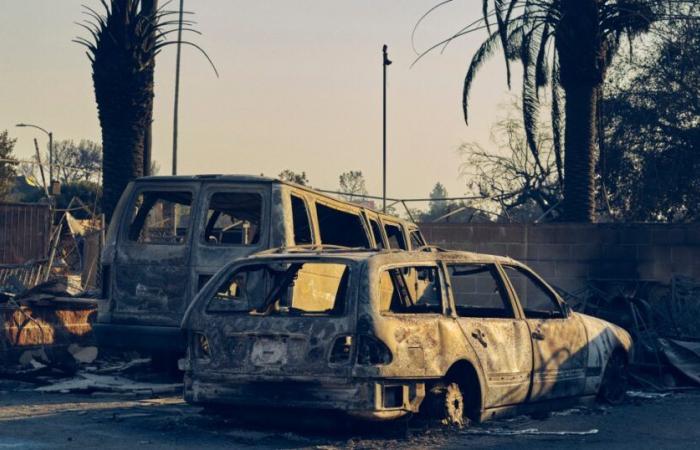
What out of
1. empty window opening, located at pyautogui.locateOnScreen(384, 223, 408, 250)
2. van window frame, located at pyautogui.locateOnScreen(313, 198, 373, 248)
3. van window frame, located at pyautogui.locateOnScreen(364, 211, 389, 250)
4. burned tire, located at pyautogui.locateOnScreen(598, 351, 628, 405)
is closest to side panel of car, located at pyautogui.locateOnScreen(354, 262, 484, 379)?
burned tire, located at pyautogui.locateOnScreen(598, 351, 628, 405)

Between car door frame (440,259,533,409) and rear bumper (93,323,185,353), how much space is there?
3158 mm

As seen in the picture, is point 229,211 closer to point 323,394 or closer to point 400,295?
point 400,295

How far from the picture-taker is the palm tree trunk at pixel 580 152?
21.5 m

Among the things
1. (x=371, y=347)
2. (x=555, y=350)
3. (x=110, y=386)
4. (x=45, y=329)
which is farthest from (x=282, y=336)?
(x=45, y=329)

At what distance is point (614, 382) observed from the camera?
439 inches

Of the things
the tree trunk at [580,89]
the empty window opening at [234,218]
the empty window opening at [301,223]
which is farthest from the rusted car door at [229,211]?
the tree trunk at [580,89]

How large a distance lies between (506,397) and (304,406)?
6.48 feet

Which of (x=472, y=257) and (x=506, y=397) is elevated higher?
(x=472, y=257)

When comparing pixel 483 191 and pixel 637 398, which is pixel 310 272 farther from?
pixel 483 191

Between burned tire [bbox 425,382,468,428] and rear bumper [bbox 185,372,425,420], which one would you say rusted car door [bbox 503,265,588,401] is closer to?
burned tire [bbox 425,382,468,428]

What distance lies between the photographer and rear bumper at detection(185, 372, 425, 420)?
26.7 feet

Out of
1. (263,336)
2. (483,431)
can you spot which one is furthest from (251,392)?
(483,431)

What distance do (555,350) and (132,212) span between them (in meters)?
4.56

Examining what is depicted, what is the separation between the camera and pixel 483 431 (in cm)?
890
